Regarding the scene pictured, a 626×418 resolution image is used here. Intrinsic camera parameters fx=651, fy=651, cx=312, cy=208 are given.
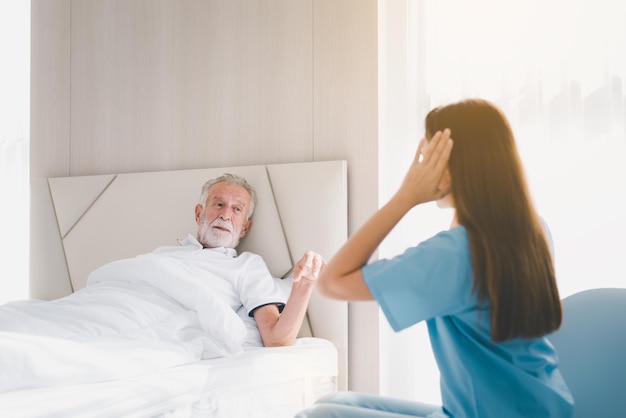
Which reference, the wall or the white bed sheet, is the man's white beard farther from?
the white bed sheet

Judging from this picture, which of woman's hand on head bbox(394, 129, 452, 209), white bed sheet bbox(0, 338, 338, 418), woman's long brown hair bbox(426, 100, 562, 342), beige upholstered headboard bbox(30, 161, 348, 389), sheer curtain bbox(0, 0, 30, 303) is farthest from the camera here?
sheer curtain bbox(0, 0, 30, 303)

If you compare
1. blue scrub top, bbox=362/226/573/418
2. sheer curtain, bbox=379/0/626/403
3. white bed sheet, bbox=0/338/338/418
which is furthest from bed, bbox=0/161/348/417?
blue scrub top, bbox=362/226/573/418

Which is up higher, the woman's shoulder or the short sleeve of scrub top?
the woman's shoulder

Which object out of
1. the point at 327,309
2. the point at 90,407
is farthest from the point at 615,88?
the point at 90,407

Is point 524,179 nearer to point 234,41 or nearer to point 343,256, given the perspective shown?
point 343,256

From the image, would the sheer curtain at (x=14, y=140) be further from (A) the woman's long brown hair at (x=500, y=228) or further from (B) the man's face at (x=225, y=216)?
(A) the woman's long brown hair at (x=500, y=228)

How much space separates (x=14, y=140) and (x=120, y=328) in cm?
199

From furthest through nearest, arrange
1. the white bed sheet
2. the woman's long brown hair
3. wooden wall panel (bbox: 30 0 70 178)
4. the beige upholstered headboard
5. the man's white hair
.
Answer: wooden wall panel (bbox: 30 0 70 178) → the man's white hair → the beige upholstered headboard → the white bed sheet → the woman's long brown hair

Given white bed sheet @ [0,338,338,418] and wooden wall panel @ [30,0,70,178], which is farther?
wooden wall panel @ [30,0,70,178]

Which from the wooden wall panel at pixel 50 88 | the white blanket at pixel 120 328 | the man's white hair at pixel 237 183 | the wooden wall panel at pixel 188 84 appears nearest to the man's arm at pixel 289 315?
the white blanket at pixel 120 328

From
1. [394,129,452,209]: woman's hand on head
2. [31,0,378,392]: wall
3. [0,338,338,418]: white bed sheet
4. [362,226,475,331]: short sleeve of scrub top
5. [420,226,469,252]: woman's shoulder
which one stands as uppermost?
[31,0,378,392]: wall

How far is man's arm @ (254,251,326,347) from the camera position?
83.1 inches

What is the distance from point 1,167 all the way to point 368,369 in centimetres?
237

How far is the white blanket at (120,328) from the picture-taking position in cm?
157
